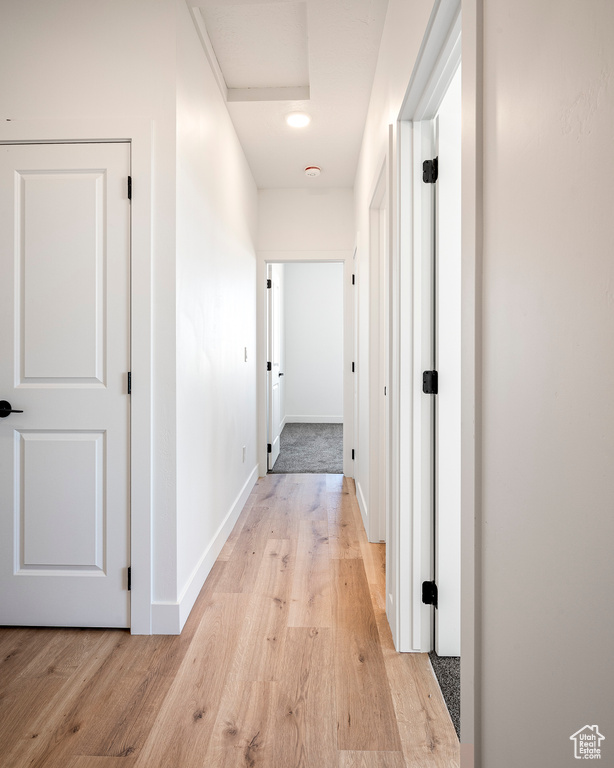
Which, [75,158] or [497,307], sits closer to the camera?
[497,307]

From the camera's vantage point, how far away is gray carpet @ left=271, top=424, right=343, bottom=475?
15.6ft

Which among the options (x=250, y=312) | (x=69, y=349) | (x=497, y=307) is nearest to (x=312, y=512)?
(x=250, y=312)

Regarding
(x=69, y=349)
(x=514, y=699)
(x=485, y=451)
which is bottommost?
(x=514, y=699)

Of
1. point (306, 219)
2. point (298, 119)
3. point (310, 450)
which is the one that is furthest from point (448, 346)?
point (310, 450)

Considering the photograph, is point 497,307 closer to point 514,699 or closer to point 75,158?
point 514,699

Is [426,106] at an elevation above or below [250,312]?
above

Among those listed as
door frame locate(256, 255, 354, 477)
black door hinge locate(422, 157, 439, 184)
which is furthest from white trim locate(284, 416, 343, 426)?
black door hinge locate(422, 157, 439, 184)

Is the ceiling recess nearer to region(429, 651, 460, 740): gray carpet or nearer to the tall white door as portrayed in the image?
the tall white door

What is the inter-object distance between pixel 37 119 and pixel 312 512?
271cm

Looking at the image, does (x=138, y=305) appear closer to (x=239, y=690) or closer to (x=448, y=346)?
(x=448, y=346)

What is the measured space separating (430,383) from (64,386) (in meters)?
1.42

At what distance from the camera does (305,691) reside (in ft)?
5.03

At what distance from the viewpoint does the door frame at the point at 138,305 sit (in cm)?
186

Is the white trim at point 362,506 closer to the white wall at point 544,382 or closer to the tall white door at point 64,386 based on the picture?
the tall white door at point 64,386
